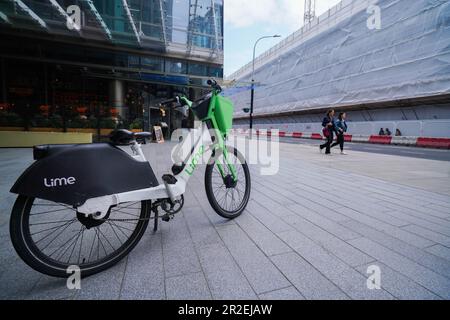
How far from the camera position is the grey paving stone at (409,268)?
1575mm

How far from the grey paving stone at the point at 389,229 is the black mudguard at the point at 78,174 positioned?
2481 mm

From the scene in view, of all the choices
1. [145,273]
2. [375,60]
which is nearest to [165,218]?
[145,273]

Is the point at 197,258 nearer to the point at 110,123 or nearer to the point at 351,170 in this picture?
the point at 351,170

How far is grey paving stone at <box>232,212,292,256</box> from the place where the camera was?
2.05 m

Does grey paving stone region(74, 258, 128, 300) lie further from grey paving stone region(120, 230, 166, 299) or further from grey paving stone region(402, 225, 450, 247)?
grey paving stone region(402, 225, 450, 247)

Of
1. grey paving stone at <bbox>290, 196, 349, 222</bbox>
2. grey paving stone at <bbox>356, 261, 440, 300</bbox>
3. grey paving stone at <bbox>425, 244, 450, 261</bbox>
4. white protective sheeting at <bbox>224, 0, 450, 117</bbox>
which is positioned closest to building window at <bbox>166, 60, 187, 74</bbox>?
white protective sheeting at <bbox>224, 0, 450, 117</bbox>

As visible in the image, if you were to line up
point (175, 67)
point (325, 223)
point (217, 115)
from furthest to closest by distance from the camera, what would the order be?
point (175, 67) → point (325, 223) → point (217, 115)

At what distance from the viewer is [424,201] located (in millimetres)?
3414

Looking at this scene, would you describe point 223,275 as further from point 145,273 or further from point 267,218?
point 267,218

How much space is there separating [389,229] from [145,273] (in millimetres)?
2450

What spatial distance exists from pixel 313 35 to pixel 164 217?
32.3 m

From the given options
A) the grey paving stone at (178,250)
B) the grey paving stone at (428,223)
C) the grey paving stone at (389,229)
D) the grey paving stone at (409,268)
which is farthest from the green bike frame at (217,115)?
the grey paving stone at (428,223)

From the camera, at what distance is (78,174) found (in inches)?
60.1
